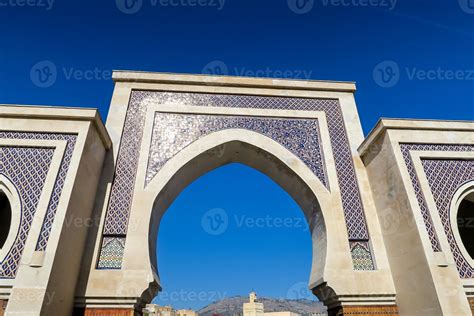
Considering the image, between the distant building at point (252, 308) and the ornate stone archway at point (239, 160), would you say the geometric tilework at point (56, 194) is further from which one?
the distant building at point (252, 308)

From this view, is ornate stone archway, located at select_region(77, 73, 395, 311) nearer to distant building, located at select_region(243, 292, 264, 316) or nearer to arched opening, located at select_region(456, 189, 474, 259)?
arched opening, located at select_region(456, 189, 474, 259)

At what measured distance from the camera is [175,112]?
4.90m

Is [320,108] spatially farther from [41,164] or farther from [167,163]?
[41,164]

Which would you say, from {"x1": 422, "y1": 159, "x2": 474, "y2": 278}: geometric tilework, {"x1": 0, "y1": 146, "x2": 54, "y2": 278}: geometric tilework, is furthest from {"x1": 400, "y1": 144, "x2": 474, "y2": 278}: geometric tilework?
{"x1": 0, "y1": 146, "x2": 54, "y2": 278}: geometric tilework

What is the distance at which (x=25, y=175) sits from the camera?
3.42m

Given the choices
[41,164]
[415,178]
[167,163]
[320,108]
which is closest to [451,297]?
[415,178]

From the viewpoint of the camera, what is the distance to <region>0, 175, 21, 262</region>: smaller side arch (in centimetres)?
305

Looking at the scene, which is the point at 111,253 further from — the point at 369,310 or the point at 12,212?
the point at 369,310

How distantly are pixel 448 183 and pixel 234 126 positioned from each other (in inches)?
115

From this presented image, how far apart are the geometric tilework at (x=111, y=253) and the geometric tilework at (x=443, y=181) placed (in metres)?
3.51

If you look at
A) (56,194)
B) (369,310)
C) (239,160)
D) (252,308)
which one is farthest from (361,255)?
(252,308)

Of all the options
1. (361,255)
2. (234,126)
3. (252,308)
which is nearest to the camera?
(361,255)

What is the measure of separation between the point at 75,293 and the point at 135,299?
0.66 metres

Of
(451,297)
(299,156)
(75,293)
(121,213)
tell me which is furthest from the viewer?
(299,156)
